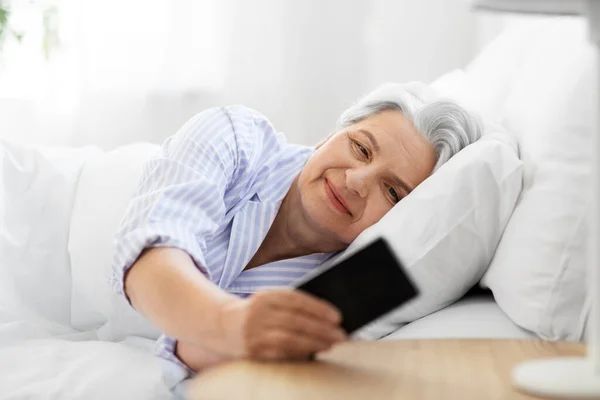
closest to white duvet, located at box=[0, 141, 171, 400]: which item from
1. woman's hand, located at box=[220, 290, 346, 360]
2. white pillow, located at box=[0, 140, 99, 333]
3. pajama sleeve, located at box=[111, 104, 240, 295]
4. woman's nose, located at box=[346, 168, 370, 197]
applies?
white pillow, located at box=[0, 140, 99, 333]

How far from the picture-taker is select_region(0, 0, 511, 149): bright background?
8.67 feet

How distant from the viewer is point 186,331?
91 cm

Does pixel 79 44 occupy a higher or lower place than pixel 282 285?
higher

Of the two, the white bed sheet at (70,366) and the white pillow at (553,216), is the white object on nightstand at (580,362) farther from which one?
the white bed sheet at (70,366)

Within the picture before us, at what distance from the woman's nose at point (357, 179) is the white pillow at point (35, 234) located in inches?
30.3

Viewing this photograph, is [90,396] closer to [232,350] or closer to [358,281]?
[232,350]

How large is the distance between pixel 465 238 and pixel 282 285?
1.08ft

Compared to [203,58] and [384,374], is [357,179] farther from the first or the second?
[203,58]

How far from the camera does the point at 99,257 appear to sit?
171 centimetres

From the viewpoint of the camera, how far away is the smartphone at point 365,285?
761mm

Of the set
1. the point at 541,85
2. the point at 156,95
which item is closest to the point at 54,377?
the point at 541,85

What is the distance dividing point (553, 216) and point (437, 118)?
1.07ft

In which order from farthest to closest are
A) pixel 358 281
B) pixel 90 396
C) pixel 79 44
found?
1. pixel 79 44
2. pixel 90 396
3. pixel 358 281

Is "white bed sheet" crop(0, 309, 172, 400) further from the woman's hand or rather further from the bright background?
the bright background
